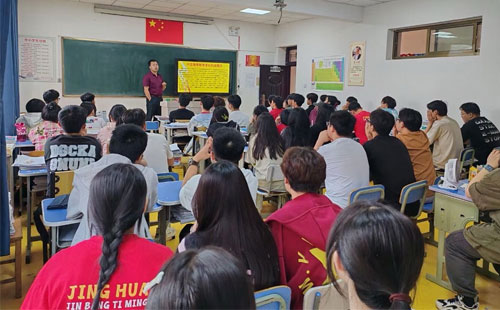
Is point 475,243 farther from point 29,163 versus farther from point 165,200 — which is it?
point 29,163

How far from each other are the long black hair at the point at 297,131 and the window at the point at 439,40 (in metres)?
3.28

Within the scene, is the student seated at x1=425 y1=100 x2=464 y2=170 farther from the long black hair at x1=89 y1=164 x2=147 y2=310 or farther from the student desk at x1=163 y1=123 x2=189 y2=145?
the long black hair at x1=89 y1=164 x2=147 y2=310

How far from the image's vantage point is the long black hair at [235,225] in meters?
1.53

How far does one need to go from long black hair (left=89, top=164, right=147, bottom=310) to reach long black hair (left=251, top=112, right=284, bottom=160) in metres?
2.79

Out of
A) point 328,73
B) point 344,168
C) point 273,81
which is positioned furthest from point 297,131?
point 273,81

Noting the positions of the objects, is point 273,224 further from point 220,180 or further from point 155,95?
point 155,95

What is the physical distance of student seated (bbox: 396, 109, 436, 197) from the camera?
3807 millimetres

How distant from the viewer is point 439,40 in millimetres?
6781

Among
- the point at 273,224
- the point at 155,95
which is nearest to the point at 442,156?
the point at 273,224

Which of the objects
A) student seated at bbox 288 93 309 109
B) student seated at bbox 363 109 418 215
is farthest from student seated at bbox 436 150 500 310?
student seated at bbox 288 93 309 109

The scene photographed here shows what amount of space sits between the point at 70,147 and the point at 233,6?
5472 millimetres

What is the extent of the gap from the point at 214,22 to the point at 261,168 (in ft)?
21.2

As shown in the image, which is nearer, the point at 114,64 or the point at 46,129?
the point at 46,129

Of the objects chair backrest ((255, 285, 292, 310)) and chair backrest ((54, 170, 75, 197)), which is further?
chair backrest ((54, 170, 75, 197))
